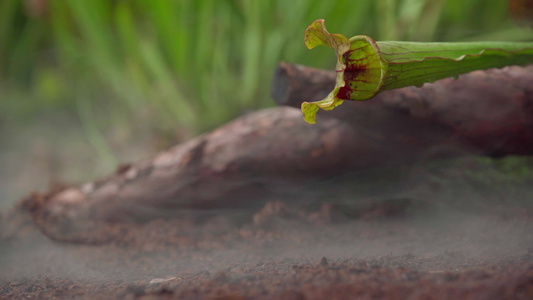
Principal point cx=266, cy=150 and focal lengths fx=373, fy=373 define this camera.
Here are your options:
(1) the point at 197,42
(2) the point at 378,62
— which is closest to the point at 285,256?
(2) the point at 378,62

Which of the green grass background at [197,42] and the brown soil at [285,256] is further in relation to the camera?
the green grass background at [197,42]

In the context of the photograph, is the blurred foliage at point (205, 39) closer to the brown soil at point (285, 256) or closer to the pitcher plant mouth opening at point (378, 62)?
the brown soil at point (285, 256)

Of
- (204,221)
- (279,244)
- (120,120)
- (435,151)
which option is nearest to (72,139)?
(120,120)

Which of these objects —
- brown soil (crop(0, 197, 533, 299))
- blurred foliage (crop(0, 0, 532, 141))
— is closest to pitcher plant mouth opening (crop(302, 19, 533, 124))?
brown soil (crop(0, 197, 533, 299))

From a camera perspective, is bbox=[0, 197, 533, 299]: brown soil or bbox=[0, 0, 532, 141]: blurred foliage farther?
bbox=[0, 0, 532, 141]: blurred foliage

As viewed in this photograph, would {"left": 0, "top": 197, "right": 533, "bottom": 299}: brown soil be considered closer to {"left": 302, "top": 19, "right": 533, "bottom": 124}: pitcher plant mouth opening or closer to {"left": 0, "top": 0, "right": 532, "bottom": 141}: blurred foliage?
{"left": 302, "top": 19, "right": 533, "bottom": 124}: pitcher plant mouth opening

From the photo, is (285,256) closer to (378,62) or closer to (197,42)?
(378,62)

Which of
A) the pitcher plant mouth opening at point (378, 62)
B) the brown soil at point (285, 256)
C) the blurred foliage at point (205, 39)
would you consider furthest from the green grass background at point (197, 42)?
the pitcher plant mouth opening at point (378, 62)
